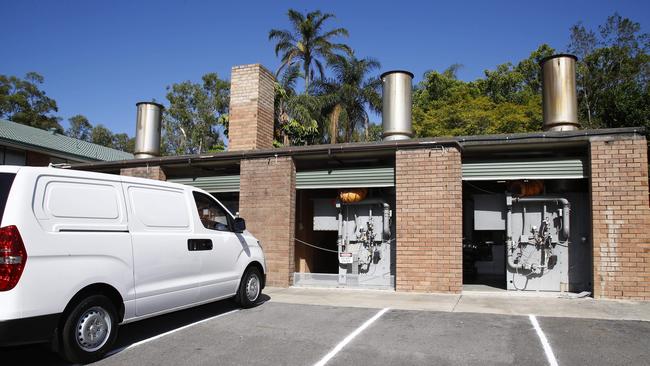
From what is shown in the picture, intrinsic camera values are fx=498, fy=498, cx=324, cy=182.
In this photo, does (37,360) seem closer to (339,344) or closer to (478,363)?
(339,344)

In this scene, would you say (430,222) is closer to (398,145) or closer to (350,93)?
(398,145)

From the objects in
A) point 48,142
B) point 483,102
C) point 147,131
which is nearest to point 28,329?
point 147,131

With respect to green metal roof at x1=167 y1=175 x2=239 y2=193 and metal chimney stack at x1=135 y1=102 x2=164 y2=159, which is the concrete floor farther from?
metal chimney stack at x1=135 y1=102 x2=164 y2=159

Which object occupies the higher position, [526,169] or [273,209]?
[526,169]

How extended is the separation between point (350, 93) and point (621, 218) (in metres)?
24.3

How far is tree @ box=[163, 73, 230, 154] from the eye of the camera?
42.3 meters

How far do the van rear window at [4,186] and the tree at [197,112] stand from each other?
37645 mm

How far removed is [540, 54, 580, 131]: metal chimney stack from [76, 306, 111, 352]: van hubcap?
29.8 feet


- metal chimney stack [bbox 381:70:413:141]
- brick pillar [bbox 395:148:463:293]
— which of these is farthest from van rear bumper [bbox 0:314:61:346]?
metal chimney stack [bbox 381:70:413:141]

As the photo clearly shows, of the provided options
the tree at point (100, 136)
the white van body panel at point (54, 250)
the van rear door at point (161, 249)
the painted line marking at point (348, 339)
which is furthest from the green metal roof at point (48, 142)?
the tree at point (100, 136)

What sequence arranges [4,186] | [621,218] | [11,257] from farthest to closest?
[621,218], [4,186], [11,257]

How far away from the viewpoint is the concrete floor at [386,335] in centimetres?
536

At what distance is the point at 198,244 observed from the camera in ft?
23.0

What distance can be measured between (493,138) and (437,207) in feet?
5.62
